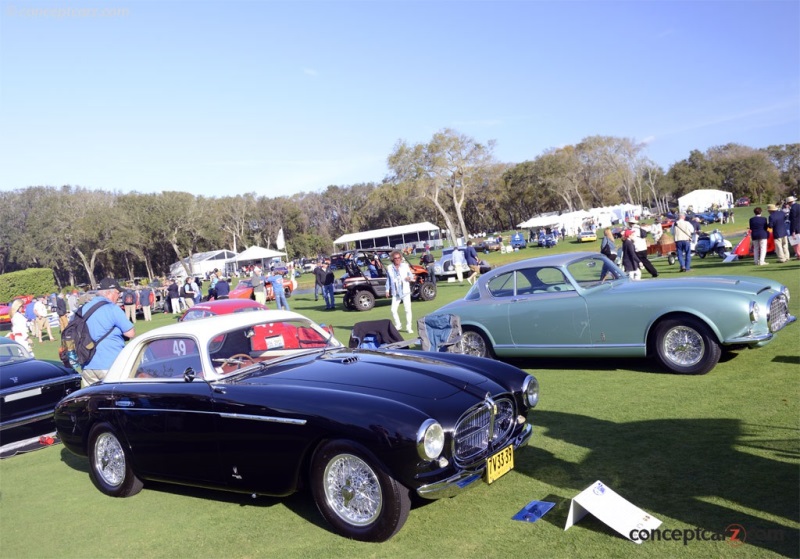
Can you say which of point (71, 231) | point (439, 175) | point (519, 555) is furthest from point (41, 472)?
point (71, 231)

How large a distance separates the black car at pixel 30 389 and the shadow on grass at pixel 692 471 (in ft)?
21.6

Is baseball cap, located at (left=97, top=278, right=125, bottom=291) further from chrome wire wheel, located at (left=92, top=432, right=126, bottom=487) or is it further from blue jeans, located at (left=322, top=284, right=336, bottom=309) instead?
blue jeans, located at (left=322, top=284, right=336, bottom=309)

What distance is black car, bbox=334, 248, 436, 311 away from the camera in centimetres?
2250

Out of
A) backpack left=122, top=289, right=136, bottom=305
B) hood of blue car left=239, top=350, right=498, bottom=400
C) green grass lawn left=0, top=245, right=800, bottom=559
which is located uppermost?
backpack left=122, top=289, right=136, bottom=305

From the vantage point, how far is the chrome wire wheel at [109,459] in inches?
237

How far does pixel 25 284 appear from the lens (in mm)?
56000

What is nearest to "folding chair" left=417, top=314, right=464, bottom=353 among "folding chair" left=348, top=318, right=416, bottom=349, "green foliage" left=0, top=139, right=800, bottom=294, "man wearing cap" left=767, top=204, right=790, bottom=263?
"folding chair" left=348, top=318, right=416, bottom=349

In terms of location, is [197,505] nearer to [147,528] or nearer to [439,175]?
[147,528]

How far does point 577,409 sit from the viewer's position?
6992 millimetres

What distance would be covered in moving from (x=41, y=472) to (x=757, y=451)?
7265mm

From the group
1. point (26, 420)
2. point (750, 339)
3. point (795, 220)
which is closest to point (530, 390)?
point (750, 339)

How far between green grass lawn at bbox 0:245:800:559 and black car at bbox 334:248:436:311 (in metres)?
15.0

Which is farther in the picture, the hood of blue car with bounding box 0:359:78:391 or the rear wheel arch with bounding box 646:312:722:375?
the hood of blue car with bounding box 0:359:78:391

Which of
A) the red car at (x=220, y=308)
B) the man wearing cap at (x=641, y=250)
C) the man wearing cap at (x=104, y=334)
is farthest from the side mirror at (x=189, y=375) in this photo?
the man wearing cap at (x=641, y=250)
